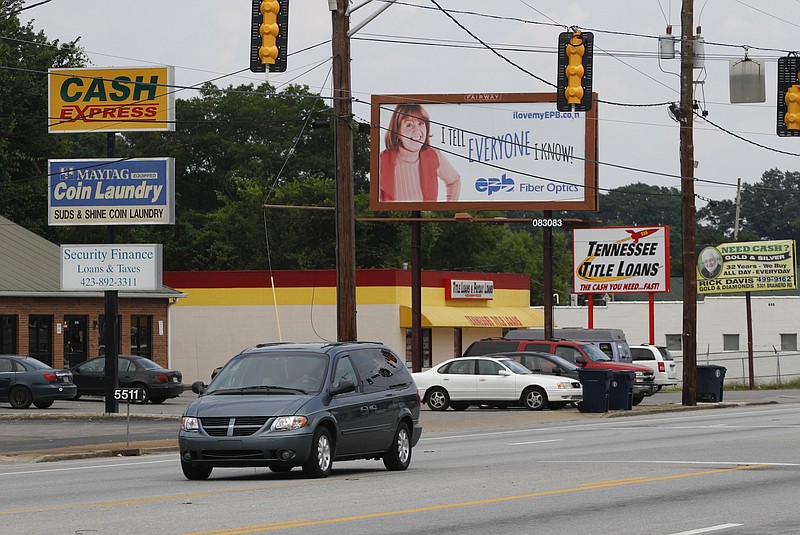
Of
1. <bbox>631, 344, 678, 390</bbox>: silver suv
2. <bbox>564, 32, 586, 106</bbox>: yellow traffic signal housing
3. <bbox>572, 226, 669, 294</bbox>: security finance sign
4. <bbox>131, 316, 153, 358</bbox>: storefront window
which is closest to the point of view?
<bbox>564, 32, 586, 106</bbox>: yellow traffic signal housing

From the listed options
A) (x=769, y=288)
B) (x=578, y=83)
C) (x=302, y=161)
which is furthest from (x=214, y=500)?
(x=302, y=161)

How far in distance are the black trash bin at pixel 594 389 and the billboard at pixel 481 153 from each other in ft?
44.6

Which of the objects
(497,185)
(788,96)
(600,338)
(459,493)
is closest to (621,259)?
(600,338)

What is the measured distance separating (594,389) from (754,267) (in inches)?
1040

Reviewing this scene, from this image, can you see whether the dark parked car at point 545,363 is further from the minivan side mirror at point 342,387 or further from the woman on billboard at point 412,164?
the minivan side mirror at point 342,387

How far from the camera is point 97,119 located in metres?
35.1

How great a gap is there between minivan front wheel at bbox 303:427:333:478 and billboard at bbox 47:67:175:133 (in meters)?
19.5

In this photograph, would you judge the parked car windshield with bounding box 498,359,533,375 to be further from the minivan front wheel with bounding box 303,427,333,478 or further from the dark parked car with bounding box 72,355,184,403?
the minivan front wheel with bounding box 303,427,333,478

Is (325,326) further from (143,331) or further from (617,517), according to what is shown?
(617,517)

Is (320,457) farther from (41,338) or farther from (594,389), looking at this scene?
(41,338)

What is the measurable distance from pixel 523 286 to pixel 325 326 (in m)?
10.9

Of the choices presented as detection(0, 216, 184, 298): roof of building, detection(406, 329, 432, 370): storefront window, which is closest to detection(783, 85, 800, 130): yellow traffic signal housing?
detection(0, 216, 184, 298): roof of building

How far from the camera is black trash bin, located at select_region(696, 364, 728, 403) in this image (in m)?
41.2

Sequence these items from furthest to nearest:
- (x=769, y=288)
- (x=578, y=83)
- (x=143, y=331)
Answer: (x=769, y=288) < (x=143, y=331) < (x=578, y=83)
